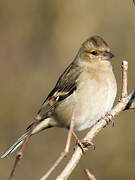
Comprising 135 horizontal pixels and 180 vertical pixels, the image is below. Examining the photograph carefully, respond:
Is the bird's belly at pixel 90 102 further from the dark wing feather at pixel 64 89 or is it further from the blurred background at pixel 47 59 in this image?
the blurred background at pixel 47 59

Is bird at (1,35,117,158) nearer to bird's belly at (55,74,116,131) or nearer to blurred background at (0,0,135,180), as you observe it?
bird's belly at (55,74,116,131)

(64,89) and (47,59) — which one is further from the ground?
(64,89)

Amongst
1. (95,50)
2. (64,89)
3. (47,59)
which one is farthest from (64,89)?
(47,59)

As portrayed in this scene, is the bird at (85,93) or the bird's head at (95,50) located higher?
the bird's head at (95,50)

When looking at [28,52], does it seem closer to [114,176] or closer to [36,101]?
[36,101]

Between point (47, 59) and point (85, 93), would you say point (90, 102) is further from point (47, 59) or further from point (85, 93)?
point (47, 59)

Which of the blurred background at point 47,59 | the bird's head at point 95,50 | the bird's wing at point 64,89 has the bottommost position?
the blurred background at point 47,59

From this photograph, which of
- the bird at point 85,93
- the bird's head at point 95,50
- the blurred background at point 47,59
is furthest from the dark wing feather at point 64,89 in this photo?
the blurred background at point 47,59
